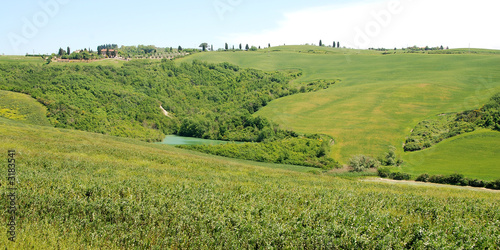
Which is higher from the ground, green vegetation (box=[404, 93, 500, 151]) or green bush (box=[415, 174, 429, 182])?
green vegetation (box=[404, 93, 500, 151])

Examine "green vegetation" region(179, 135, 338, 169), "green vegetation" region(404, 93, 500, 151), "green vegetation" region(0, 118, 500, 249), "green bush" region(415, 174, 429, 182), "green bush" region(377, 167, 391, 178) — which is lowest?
"green vegetation" region(179, 135, 338, 169)

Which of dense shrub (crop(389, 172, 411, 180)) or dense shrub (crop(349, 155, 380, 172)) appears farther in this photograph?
dense shrub (crop(349, 155, 380, 172))

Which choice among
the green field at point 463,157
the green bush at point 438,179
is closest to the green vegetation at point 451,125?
the green field at point 463,157

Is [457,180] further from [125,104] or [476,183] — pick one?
[125,104]

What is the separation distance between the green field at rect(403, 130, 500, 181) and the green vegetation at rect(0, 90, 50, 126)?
107 meters

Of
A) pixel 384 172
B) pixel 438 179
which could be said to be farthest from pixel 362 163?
pixel 438 179

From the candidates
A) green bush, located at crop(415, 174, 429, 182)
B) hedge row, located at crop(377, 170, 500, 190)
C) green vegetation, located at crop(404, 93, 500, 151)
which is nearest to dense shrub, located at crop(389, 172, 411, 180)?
hedge row, located at crop(377, 170, 500, 190)

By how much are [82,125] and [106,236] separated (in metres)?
128

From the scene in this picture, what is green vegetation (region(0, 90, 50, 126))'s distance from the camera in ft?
333

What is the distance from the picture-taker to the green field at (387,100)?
317 ft

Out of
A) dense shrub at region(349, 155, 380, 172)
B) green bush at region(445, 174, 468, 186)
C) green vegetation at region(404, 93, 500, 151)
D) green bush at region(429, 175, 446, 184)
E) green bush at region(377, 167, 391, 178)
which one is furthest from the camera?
green vegetation at region(404, 93, 500, 151)

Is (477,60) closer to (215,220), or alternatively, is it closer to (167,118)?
(167,118)

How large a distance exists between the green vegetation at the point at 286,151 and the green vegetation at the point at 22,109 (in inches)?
2082

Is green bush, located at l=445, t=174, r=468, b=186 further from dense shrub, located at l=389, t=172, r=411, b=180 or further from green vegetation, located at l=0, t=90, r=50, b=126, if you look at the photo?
green vegetation, located at l=0, t=90, r=50, b=126
